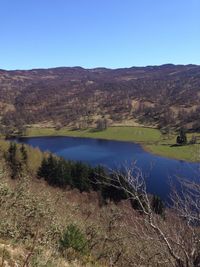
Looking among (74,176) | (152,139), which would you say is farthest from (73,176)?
(152,139)

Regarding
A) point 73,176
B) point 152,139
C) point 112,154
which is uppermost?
point 73,176

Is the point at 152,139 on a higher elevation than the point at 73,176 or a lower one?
lower

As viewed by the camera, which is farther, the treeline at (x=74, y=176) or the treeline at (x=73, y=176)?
the treeline at (x=74, y=176)

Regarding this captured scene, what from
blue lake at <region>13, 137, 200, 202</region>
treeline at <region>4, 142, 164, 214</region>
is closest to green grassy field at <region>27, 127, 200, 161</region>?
blue lake at <region>13, 137, 200, 202</region>

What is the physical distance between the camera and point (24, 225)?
48.0 feet

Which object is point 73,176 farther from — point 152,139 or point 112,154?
point 152,139

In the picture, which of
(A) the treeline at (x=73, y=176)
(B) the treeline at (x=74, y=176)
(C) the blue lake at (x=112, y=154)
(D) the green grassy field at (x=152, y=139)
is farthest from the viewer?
(D) the green grassy field at (x=152, y=139)

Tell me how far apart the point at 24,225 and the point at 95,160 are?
111 meters

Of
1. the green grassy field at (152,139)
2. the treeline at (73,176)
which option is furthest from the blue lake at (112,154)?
the treeline at (73,176)

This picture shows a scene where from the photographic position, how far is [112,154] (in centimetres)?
13938

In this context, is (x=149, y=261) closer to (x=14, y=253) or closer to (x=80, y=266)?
(x=80, y=266)

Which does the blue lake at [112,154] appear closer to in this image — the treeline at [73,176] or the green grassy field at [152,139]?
the green grassy field at [152,139]

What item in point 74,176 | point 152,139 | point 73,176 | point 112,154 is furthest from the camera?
point 152,139

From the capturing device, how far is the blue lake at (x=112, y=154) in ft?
311
